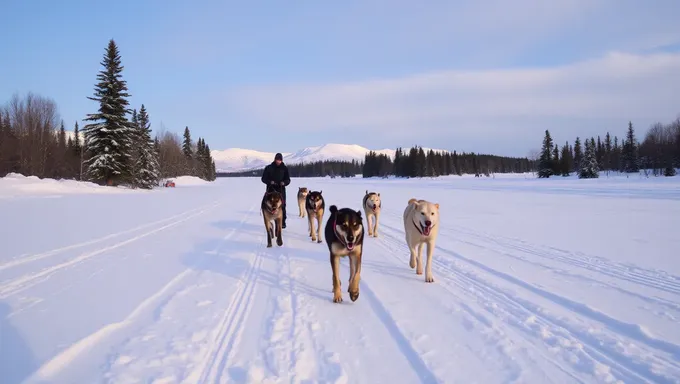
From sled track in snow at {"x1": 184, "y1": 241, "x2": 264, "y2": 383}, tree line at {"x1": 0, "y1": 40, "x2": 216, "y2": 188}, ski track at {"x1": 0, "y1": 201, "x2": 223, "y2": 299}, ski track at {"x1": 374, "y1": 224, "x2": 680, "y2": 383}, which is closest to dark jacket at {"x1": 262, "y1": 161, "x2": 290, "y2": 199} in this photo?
ski track at {"x1": 0, "y1": 201, "x2": 223, "y2": 299}

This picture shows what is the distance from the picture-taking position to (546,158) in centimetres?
6988

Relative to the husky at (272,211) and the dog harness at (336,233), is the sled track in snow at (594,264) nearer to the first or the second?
the dog harness at (336,233)

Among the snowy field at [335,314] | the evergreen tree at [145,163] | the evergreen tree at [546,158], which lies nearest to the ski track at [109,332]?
the snowy field at [335,314]

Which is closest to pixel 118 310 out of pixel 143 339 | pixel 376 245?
pixel 143 339

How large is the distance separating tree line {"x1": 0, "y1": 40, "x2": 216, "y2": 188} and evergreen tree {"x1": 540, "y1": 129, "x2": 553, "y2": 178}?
71.3 metres

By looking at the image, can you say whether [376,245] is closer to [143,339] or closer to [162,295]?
[162,295]

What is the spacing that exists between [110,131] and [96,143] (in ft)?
5.53

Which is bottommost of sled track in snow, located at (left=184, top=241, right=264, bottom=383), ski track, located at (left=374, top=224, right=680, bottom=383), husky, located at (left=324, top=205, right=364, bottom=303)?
ski track, located at (left=374, top=224, right=680, bottom=383)

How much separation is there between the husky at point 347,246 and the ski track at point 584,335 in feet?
5.19

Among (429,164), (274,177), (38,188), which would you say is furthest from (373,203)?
(429,164)

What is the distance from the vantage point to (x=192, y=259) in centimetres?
714

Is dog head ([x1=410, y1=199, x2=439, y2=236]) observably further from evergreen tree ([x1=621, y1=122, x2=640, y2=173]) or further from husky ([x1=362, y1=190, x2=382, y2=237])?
evergreen tree ([x1=621, y1=122, x2=640, y2=173])

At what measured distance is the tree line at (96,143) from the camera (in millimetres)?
32594

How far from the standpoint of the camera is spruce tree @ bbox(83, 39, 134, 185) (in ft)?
106
